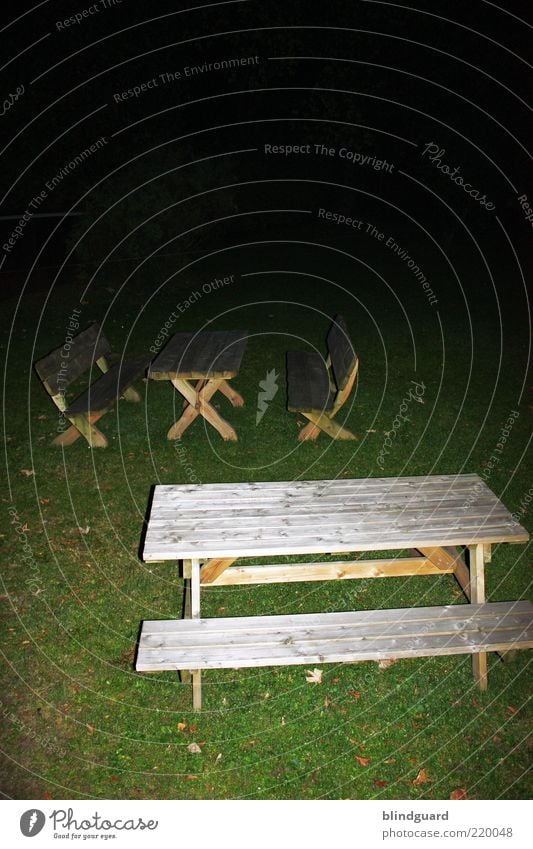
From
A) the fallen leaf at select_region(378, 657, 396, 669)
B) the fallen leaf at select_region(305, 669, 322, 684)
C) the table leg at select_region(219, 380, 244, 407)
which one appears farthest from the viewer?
the table leg at select_region(219, 380, 244, 407)

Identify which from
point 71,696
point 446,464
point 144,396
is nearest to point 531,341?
point 446,464

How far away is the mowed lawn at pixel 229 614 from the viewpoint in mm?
3627

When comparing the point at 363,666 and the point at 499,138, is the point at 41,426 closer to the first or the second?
the point at 363,666

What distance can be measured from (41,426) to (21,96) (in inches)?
321

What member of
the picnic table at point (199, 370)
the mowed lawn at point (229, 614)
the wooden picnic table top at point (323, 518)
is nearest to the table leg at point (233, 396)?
the picnic table at point (199, 370)

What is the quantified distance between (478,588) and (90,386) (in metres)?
4.64

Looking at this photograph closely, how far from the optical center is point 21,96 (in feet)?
41.5

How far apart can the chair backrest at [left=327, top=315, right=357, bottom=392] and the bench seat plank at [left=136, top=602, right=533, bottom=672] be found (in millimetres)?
2943

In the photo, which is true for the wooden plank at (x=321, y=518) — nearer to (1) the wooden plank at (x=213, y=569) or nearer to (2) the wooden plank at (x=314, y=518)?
(2) the wooden plank at (x=314, y=518)

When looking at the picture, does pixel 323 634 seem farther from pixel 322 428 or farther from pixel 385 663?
pixel 322 428

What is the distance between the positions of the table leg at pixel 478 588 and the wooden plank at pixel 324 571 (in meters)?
0.36

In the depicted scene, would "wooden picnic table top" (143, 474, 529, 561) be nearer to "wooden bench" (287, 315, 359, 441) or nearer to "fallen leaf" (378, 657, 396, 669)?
"fallen leaf" (378, 657, 396, 669)

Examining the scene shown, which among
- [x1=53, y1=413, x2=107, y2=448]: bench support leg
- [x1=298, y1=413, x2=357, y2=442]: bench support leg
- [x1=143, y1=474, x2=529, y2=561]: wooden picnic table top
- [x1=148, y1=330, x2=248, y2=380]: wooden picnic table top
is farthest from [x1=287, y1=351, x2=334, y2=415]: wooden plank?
[x1=143, y1=474, x2=529, y2=561]: wooden picnic table top

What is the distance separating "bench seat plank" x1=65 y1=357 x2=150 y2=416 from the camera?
674 cm
